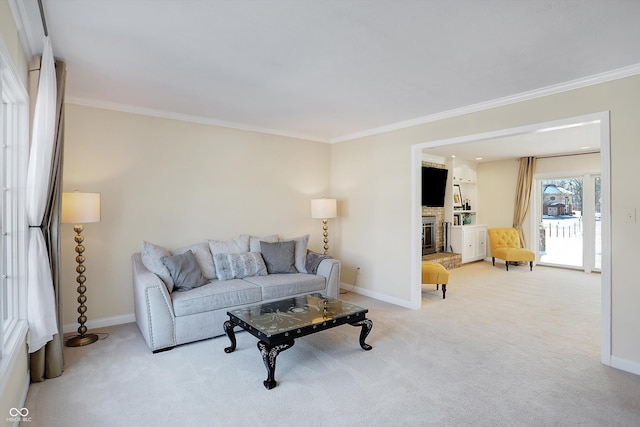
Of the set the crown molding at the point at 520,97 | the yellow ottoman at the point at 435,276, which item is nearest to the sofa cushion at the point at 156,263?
the crown molding at the point at 520,97

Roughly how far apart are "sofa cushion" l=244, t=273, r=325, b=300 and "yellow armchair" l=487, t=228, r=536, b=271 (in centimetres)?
490

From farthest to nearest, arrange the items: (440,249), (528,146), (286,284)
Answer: (440,249) < (528,146) < (286,284)

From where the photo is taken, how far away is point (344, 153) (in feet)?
18.8

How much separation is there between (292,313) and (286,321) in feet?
0.73

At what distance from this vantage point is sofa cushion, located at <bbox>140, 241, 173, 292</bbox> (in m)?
3.59

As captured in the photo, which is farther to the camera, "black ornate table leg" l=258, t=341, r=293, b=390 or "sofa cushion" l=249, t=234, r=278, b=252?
"sofa cushion" l=249, t=234, r=278, b=252

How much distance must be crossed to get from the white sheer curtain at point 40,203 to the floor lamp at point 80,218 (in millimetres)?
640

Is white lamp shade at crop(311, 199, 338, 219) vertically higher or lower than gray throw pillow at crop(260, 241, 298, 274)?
higher

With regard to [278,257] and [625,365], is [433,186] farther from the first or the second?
[625,365]

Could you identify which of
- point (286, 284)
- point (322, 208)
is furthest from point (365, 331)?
point (322, 208)

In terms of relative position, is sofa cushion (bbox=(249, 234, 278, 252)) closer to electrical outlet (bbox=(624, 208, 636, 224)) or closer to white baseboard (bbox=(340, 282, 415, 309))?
white baseboard (bbox=(340, 282, 415, 309))

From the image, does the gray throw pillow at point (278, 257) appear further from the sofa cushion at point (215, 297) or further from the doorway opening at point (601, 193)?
the doorway opening at point (601, 193)

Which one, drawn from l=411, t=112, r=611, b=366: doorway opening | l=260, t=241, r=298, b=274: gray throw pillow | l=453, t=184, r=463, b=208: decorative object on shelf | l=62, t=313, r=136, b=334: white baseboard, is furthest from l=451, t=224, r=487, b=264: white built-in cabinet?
l=62, t=313, r=136, b=334: white baseboard

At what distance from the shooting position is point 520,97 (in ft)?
11.6
